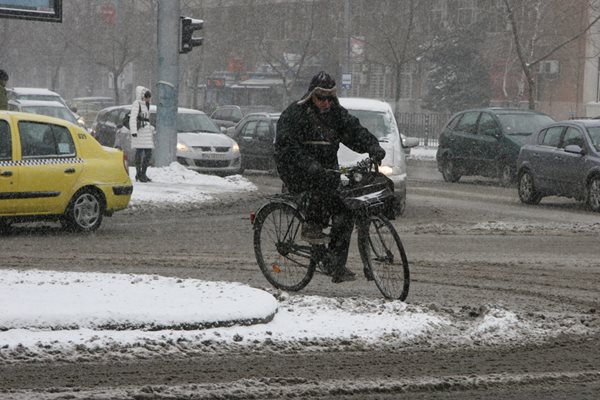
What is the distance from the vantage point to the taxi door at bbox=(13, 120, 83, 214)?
591 inches

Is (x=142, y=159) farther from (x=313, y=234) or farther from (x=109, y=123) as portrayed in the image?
(x=313, y=234)

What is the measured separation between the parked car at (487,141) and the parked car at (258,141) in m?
3.85

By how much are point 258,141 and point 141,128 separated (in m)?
6.39

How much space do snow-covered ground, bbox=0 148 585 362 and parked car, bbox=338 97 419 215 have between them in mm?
9408

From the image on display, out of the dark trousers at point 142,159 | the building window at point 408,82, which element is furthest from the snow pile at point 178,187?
the building window at point 408,82

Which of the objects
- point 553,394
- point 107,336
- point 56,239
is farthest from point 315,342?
point 56,239

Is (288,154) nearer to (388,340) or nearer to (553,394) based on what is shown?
(388,340)

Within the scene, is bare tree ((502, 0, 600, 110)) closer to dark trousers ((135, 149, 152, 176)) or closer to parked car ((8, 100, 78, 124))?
parked car ((8, 100, 78, 124))

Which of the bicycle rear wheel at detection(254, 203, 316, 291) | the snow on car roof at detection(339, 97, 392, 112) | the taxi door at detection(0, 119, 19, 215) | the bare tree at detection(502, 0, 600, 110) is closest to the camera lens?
the bicycle rear wheel at detection(254, 203, 316, 291)

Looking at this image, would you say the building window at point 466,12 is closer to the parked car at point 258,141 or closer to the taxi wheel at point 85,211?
the parked car at point 258,141

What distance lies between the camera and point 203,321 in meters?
8.23

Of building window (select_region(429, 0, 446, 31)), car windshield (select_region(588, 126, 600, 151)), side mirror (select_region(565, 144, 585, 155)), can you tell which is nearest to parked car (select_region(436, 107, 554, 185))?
car windshield (select_region(588, 126, 600, 151))

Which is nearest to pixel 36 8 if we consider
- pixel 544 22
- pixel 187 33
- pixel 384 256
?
pixel 187 33

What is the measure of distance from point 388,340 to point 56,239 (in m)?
7.54
